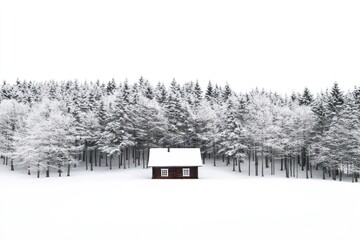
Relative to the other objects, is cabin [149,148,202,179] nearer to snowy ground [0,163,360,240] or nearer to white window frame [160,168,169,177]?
white window frame [160,168,169,177]

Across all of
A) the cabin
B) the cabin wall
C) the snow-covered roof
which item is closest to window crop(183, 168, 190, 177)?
Result: the cabin

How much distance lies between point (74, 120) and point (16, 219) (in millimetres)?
40237

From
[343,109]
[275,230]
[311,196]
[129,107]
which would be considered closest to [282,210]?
[275,230]

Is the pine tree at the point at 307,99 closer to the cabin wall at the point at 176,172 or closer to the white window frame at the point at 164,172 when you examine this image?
the cabin wall at the point at 176,172

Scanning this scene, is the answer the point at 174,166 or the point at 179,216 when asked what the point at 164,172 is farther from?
the point at 179,216

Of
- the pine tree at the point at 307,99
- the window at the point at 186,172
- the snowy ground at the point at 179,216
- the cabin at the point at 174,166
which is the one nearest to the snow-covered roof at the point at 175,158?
the cabin at the point at 174,166

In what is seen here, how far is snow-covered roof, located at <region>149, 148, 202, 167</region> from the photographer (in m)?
45.5

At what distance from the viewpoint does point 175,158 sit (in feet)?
154

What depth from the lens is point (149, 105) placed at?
196 ft

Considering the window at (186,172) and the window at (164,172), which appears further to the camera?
the window at (186,172)

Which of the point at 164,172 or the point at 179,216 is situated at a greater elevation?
the point at 179,216

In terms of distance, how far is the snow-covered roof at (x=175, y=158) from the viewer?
149ft

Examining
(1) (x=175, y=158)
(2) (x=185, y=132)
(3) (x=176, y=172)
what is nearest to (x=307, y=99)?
(2) (x=185, y=132)

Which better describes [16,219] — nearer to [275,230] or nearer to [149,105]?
[275,230]
